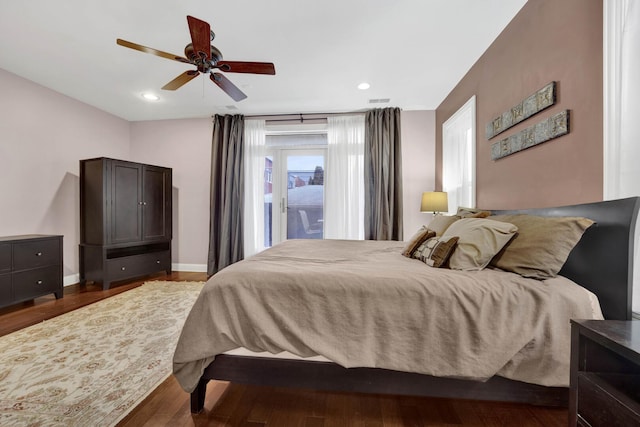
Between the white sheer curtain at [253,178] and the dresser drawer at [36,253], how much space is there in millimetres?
2207

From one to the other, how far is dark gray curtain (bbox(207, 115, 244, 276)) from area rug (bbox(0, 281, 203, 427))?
1527 mm

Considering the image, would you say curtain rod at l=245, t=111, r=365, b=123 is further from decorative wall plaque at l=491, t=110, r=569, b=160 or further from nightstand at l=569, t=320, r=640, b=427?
nightstand at l=569, t=320, r=640, b=427

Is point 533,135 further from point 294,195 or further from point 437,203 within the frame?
point 294,195

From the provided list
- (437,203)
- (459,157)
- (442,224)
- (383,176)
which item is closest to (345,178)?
(383,176)

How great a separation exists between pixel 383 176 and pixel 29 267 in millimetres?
4272

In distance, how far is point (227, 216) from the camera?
14.0 feet

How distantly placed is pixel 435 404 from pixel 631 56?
1960 millimetres

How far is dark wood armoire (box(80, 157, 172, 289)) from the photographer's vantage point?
11.5 ft

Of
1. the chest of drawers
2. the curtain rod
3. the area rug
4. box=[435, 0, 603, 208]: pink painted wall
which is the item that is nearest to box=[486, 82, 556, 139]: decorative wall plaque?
box=[435, 0, 603, 208]: pink painted wall

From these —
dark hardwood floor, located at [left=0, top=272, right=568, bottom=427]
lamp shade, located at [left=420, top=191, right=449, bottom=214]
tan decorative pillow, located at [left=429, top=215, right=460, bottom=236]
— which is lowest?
dark hardwood floor, located at [left=0, top=272, right=568, bottom=427]

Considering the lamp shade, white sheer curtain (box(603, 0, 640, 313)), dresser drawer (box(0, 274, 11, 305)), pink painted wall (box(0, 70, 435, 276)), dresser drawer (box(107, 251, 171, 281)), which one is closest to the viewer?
white sheer curtain (box(603, 0, 640, 313))

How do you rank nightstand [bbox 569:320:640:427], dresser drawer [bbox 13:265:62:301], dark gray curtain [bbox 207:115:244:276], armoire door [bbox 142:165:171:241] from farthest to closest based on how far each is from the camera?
dark gray curtain [bbox 207:115:244:276] → armoire door [bbox 142:165:171:241] → dresser drawer [bbox 13:265:62:301] → nightstand [bbox 569:320:640:427]

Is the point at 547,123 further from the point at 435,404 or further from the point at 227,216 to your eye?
the point at 227,216

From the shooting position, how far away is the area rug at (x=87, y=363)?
1384 mm
